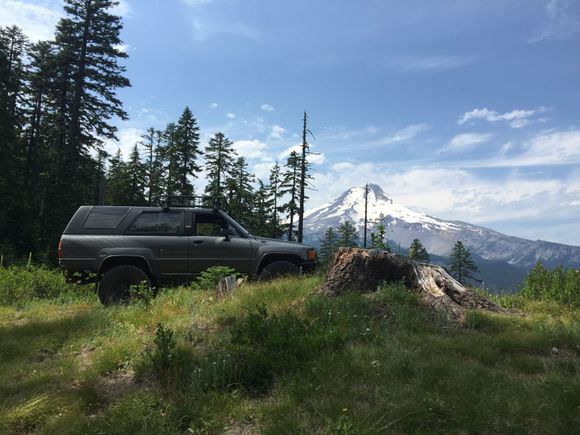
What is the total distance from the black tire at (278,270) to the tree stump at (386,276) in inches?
82.9

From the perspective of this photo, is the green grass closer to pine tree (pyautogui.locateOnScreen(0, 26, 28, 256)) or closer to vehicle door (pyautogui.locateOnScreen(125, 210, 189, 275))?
vehicle door (pyautogui.locateOnScreen(125, 210, 189, 275))

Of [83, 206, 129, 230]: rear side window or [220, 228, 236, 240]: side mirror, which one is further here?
[220, 228, 236, 240]: side mirror

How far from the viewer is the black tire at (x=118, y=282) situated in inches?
352

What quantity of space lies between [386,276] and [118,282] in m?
5.41

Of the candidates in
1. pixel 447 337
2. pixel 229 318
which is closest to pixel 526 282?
pixel 447 337

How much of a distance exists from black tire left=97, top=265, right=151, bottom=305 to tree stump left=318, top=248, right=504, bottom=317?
3.98 m

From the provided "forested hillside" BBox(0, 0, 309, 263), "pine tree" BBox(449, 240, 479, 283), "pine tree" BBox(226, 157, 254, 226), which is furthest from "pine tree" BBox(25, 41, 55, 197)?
"pine tree" BBox(449, 240, 479, 283)

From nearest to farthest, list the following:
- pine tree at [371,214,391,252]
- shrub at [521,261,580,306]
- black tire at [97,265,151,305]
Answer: shrub at [521,261,580,306], black tire at [97,265,151,305], pine tree at [371,214,391,252]

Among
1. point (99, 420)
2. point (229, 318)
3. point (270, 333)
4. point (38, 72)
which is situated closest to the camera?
point (99, 420)

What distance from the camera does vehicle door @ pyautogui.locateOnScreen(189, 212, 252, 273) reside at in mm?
9695

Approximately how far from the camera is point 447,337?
544 cm

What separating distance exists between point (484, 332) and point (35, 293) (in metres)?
10.6

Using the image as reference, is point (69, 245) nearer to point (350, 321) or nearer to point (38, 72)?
point (350, 321)

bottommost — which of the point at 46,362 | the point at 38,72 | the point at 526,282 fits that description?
the point at 46,362
